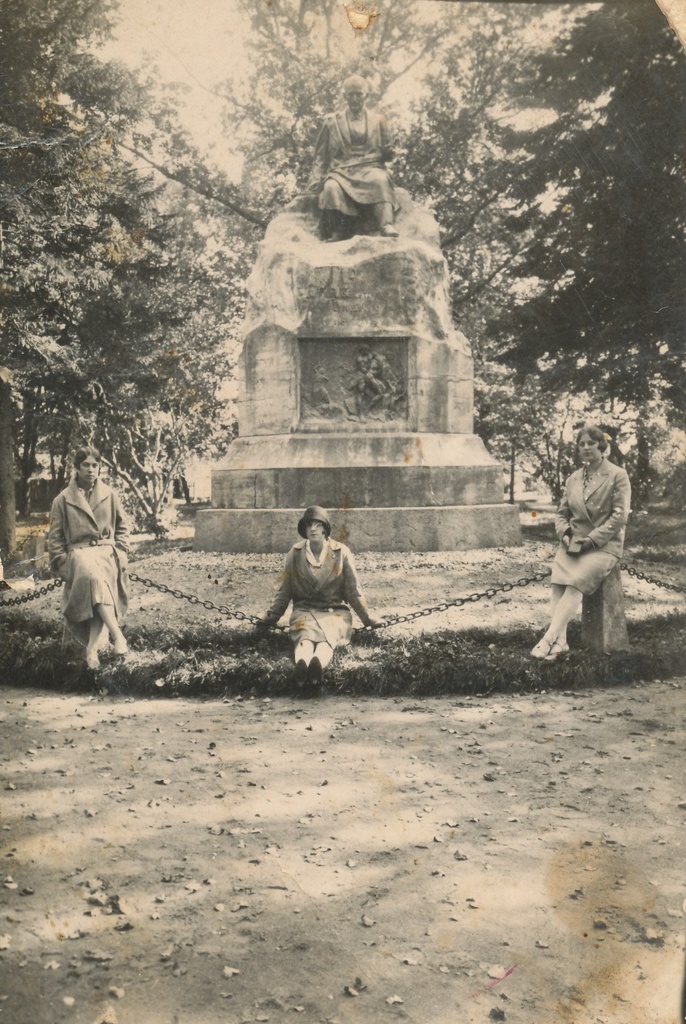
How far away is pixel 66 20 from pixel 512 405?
2.90 meters

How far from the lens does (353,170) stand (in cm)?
595

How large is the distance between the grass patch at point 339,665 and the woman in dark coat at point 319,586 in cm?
12

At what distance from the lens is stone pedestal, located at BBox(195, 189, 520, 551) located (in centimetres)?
471

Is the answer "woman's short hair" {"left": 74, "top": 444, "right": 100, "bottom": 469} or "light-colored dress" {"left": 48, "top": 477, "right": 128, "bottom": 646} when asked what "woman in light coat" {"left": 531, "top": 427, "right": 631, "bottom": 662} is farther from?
"woman's short hair" {"left": 74, "top": 444, "right": 100, "bottom": 469}

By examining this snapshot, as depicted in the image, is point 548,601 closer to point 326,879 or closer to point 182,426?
point 326,879

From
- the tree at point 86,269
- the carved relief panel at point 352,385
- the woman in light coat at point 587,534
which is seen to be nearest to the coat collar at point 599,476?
the woman in light coat at point 587,534

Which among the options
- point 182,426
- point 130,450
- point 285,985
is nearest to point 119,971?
point 285,985

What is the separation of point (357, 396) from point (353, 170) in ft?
5.49

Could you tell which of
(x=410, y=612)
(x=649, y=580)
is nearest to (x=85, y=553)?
(x=410, y=612)

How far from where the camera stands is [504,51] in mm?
3404

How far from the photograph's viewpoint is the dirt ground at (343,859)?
7.84ft

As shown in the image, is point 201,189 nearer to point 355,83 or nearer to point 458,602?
point 355,83

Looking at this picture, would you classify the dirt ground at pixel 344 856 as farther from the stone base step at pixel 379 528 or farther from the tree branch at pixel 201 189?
the tree branch at pixel 201 189

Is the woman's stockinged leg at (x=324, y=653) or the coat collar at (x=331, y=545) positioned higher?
the coat collar at (x=331, y=545)
